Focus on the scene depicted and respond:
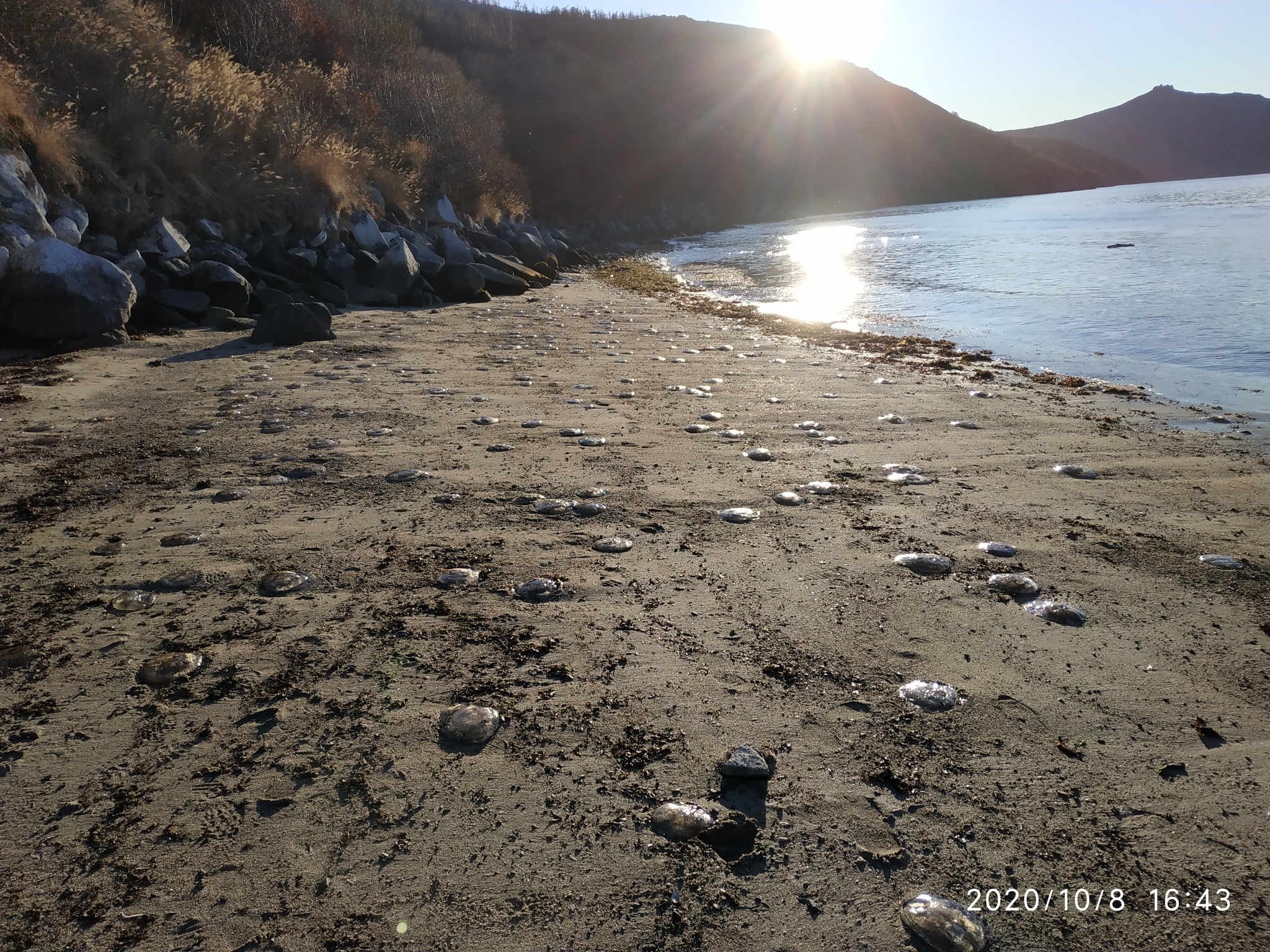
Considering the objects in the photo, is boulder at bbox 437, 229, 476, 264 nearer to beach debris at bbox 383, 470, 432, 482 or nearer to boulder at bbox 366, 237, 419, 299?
boulder at bbox 366, 237, 419, 299

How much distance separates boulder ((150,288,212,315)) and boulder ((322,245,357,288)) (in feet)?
8.41

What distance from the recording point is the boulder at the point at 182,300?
750 centimetres

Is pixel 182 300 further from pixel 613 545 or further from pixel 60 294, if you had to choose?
pixel 613 545

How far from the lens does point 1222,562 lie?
2.59 meters

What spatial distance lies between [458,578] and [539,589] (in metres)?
0.30

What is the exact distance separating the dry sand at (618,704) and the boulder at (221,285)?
4.89 m

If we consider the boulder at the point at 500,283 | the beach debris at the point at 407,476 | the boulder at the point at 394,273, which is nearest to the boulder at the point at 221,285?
the boulder at the point at 394,273

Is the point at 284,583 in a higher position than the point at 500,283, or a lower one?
lower

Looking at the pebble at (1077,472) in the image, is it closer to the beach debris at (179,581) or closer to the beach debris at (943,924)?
the beach debris at (943,924)

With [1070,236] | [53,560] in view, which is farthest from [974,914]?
[1070,236]

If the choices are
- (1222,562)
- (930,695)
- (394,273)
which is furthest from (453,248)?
(930,695)

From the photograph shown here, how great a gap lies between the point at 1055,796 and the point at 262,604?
2.23 metres

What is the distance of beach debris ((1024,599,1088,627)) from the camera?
2.21 m

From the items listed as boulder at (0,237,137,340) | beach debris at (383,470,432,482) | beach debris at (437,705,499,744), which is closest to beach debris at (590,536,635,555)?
beach debris at (437,705,499,744)
